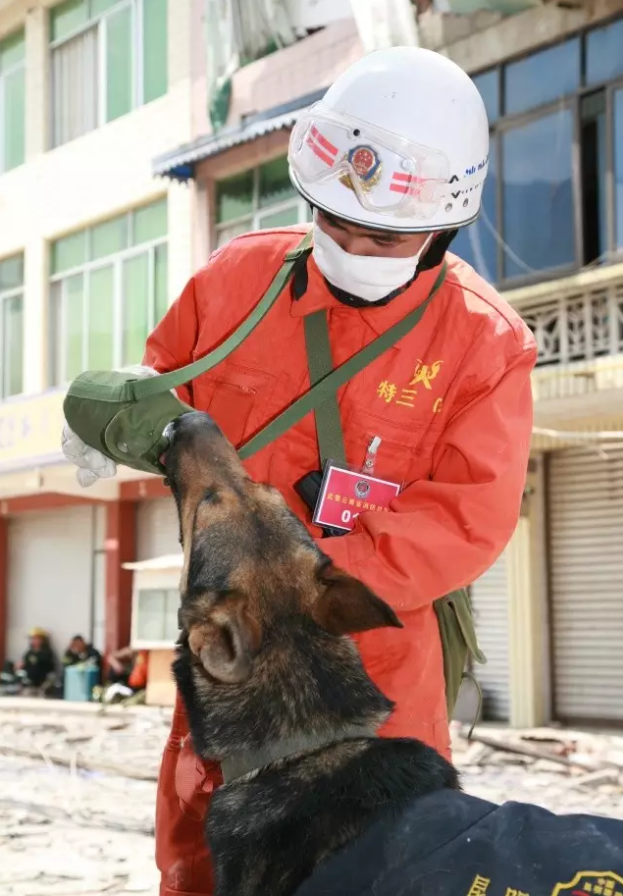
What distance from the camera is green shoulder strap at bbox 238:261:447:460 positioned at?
2.77m

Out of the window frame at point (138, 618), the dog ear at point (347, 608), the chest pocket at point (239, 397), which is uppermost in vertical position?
the chest pocket at point (239, 397)

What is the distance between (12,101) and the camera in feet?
65.3

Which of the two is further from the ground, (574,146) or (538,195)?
(574,146)

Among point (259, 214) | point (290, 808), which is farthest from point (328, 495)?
point (259, 214)

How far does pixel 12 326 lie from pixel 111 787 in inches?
501

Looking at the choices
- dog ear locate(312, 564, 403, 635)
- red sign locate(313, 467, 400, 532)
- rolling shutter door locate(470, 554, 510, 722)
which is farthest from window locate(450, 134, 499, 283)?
dog ear locate(312, 564, 403, 635)

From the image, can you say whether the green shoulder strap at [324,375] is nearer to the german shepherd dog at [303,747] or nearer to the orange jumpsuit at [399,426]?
the orange jumpsuit at [399,426]

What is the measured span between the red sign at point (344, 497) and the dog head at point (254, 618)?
0.39 ft

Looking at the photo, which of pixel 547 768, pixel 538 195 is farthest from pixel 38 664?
pixel 538 195

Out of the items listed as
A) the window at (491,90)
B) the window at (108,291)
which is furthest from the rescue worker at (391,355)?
the window at (108,291)

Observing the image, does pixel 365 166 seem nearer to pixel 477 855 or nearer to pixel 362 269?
pixel 362 269

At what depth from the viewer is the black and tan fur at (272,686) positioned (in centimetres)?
235

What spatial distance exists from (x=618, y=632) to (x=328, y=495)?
976cm

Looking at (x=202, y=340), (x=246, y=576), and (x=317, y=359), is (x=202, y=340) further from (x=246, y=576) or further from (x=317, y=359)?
(x=246, y=576)
